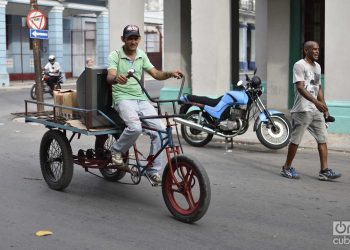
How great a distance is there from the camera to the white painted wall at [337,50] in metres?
11.5

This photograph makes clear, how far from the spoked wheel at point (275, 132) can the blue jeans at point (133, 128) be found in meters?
4.14

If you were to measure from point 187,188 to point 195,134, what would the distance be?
5.22 meters

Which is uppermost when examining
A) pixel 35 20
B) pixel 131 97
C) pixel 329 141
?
pixel 35 20

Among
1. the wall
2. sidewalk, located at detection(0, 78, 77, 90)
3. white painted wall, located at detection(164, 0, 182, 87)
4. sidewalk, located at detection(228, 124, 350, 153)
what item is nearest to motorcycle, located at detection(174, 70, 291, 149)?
sidewalk, located at detection(228, 124, 350, 153)

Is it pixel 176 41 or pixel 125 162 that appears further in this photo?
pixel 176 41

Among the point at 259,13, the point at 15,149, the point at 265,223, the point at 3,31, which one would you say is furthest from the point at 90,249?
the point at 3,31

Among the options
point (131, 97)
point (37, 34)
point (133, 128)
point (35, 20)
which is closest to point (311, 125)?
point (131, 97)

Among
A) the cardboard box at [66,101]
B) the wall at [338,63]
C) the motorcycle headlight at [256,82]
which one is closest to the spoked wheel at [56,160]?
the cardboard box at [66,101]

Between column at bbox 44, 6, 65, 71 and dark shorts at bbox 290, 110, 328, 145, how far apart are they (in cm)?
2627

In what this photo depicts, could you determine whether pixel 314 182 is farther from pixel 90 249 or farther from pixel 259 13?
pixel 259 13

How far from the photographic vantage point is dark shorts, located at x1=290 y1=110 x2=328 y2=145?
743 centimetres

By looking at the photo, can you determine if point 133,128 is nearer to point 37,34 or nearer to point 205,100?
point 205,100

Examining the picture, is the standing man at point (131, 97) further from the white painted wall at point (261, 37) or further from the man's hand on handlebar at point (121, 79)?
the white painted wall at point (261, 37)

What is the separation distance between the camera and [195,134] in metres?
10.7
